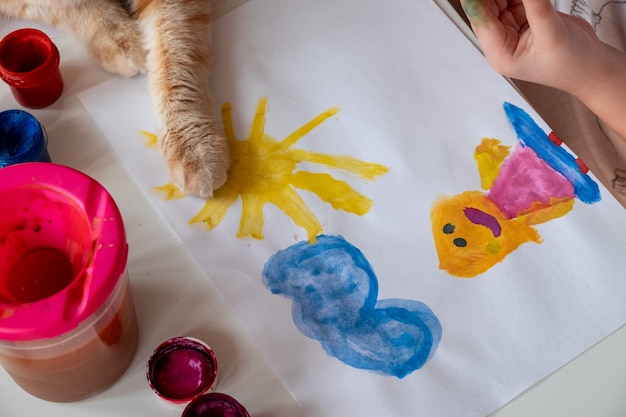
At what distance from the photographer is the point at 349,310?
2.19 feet

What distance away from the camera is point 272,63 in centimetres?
82

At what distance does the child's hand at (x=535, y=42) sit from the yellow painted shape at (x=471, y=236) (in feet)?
0.52

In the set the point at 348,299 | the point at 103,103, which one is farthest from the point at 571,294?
the point at 103,103

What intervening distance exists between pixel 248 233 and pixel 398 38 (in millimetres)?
328

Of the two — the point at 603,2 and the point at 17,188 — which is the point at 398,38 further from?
the point at 17,188

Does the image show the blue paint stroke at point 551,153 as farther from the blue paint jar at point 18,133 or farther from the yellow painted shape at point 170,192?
the blue paint jar at point 18,133

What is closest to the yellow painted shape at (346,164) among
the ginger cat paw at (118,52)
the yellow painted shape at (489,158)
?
the yellow painted shape at (489,158)

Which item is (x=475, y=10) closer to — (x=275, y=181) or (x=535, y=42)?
(x=535, y=42)

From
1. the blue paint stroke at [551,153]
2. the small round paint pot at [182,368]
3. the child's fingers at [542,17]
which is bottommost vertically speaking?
the small round paint pot at [182,368]

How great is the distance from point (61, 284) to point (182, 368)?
132mm

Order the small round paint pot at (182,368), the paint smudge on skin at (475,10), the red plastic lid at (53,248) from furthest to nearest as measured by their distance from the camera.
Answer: the paint smudge on skin at (475,10) → the small round paint pot at (182,368) → the red plastic lid at (53,248)

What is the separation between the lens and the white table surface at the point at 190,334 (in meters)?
A: 0.61

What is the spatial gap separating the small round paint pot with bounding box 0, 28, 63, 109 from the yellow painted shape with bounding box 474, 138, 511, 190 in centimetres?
47

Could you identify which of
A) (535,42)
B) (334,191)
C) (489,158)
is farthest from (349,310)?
(535,42)
